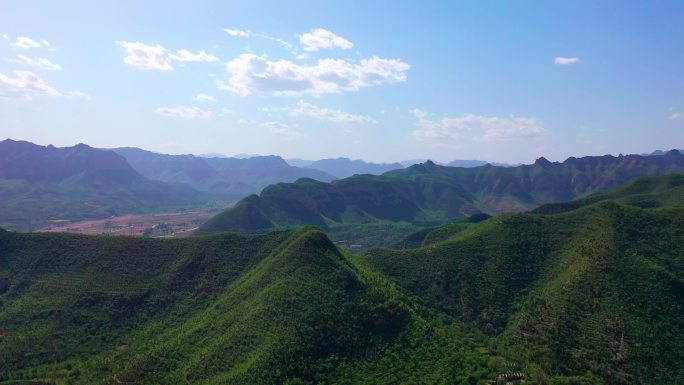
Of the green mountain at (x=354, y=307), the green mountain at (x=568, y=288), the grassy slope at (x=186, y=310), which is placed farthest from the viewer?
the green mountain at (x=568, y=288)

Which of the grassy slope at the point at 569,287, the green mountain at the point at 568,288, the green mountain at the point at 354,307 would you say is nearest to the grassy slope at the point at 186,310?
the green mountain at the point at 354,307

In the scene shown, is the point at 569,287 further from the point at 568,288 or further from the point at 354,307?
the point at 354,307

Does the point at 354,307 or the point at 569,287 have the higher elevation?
the point at 569,287

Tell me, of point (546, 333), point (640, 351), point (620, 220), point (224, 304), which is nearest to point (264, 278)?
point (224, 304)

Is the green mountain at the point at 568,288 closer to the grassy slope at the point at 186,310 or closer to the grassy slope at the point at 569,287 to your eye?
the grassy slope at the point at 569,287

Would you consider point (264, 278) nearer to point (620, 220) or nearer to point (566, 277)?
point (566, 277)

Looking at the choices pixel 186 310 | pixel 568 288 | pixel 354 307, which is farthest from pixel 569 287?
pixel 186 310

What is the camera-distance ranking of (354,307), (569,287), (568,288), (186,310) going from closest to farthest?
(354,307) < (568,288) < (569,287) < (186,310)

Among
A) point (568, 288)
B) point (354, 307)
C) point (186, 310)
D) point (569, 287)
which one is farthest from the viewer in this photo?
point (186, 310)
